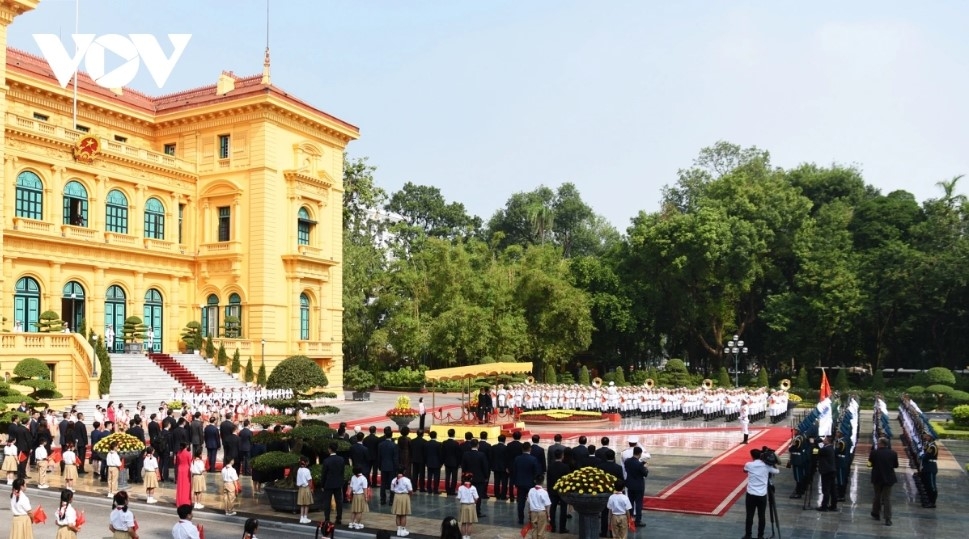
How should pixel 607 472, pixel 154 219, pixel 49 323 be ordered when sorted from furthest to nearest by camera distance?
pixel 154 219
pixel 49 323
pixel 607 472

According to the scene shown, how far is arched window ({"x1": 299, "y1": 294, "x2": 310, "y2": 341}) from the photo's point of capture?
45812mm

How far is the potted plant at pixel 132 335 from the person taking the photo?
1563 inches

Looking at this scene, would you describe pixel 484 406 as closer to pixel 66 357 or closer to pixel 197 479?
pixel 197 479

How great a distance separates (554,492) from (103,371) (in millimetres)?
25409

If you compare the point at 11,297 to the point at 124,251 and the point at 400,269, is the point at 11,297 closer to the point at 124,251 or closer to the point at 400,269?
the point at 124,251

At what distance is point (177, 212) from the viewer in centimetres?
4409

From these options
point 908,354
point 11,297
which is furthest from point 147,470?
point 908,354

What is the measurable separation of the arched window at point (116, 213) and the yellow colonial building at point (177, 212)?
0.07 m

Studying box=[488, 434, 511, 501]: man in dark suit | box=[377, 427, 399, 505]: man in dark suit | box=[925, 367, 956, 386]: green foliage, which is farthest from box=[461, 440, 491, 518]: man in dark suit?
box=[925, 367, 956, 386]: green foliage

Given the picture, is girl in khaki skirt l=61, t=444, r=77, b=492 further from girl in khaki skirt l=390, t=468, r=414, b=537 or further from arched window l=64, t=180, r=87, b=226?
arched window l=64, t=180, r=87, b=226

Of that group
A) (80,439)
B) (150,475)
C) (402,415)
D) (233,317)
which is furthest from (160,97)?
(150,475)

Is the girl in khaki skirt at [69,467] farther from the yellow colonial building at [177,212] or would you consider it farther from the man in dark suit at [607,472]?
the yellow colonial building at [177,212]

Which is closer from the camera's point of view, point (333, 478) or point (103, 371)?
point (333, 478)

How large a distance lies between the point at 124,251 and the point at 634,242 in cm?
3280
